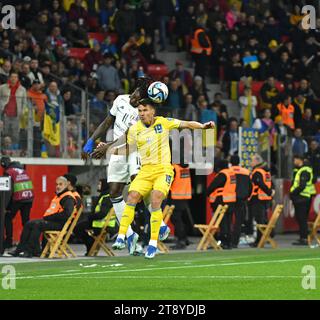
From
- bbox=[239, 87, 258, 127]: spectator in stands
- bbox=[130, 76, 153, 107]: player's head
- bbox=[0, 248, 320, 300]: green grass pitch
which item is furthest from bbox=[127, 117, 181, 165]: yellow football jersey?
bbox=[239, 87, 258, 127]: spectator in stands

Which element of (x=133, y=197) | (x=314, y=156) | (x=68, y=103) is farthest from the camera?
(x=314, y=156)

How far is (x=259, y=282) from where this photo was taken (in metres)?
17.0

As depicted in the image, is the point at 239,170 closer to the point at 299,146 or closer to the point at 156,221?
the point at 299,146

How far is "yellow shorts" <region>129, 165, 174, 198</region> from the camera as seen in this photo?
18.3 metres

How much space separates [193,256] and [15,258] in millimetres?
3293

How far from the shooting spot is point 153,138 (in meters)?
18.1

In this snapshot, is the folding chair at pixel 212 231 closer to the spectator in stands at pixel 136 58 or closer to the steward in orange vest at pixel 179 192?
the steward in orange vest at pixel 179 192

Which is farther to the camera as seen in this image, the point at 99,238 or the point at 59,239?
the point at 99,238

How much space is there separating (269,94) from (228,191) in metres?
9.36

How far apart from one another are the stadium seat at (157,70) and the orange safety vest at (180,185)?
316 inches

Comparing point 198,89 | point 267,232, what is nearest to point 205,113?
point 198,89

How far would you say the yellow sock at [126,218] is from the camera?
18016 mm

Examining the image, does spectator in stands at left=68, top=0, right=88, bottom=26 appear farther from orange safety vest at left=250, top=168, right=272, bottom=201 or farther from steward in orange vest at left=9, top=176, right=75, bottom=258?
steward in orange vest at left=9, top=176, right=75, bottom=258

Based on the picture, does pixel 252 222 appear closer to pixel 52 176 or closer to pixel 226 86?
pixel 52 176
